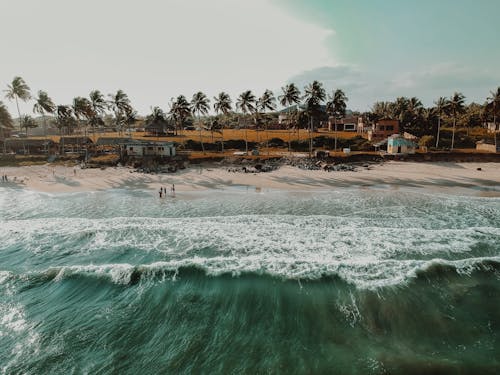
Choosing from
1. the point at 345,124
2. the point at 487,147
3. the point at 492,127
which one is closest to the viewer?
the point at 487,147

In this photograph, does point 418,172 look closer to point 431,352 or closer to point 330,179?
point 330,179

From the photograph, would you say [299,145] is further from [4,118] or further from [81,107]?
[4,118]

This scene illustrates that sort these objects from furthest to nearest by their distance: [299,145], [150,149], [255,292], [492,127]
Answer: [492,127], [299,145], [150,149], [255,292]

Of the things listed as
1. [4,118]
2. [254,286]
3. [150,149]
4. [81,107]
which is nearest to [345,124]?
[150,149]

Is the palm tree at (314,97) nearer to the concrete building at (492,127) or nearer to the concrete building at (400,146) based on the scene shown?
the concrete building at (400,146)

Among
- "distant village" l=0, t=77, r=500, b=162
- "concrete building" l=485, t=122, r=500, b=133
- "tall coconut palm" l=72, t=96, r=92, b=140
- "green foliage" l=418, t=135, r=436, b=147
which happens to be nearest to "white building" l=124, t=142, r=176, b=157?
"distant village" l=0, t=77, r=500, b=162

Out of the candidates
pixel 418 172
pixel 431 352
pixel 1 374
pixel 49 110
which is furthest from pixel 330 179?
pixel 49 110

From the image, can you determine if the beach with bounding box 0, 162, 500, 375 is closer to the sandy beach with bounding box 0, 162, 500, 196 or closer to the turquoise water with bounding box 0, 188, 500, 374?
the turquoise water with bounding box 0, 188, 500, 374
